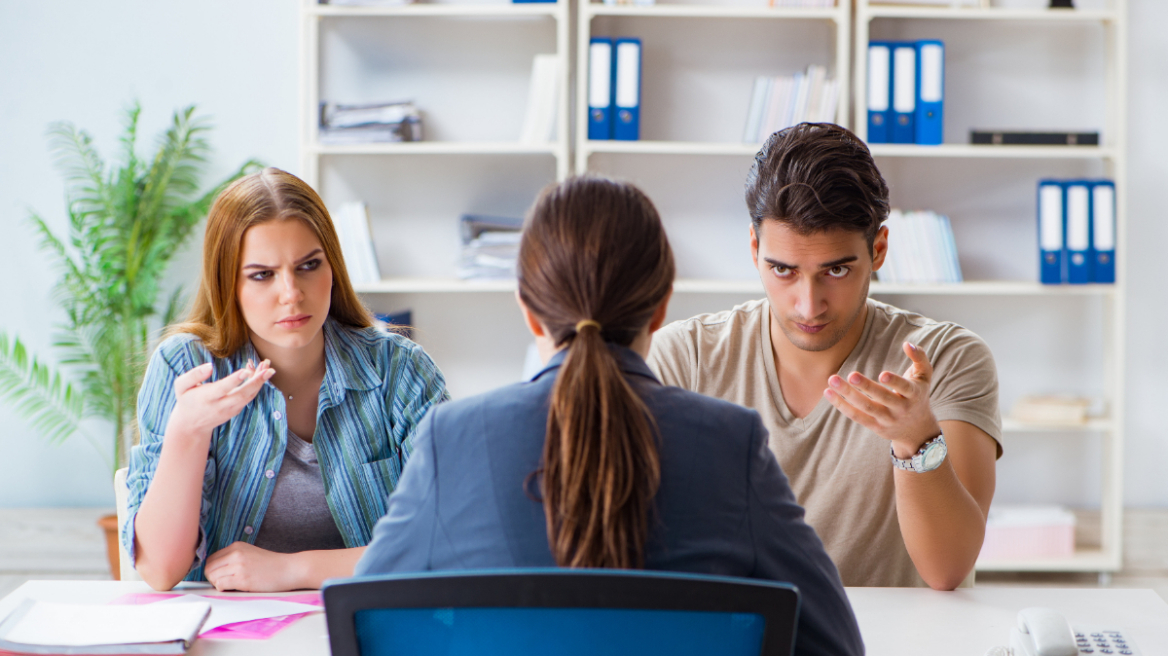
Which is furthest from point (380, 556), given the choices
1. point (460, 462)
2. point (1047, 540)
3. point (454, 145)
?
point (1047, 540)

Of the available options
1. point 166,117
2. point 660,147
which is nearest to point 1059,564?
Answer: point 660,147

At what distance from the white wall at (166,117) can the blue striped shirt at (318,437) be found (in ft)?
6.34

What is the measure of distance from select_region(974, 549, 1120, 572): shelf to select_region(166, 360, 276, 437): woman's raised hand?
2.58 meters

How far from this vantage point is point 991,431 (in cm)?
144

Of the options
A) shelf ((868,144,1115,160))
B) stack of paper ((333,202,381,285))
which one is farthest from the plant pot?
shelf ((868,144,1115,160))

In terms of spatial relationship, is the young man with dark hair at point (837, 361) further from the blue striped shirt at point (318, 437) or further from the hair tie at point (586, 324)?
the hair tie at point (586, 324)

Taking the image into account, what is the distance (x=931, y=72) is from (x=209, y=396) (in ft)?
8.40

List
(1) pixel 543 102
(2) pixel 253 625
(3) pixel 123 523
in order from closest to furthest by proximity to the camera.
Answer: (2) pixel 253 625 < (3) pixel 123 523 < (1) pixel 543 102

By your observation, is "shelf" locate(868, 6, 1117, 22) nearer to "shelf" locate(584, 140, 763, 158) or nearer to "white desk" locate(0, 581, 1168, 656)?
"shelf" locate(584, 140, 763, 158)

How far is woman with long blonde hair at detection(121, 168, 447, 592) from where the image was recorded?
152 cm

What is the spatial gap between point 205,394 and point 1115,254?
9.40ft

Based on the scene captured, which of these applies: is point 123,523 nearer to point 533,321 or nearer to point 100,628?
point 100,628

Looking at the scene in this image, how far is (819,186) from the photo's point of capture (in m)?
1.46

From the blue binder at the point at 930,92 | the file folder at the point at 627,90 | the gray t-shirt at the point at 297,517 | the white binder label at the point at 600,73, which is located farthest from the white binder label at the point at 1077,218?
the gray t-shirt at the point at 297,517
